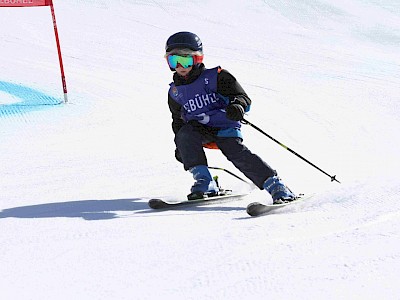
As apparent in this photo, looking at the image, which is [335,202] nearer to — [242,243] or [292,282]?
[242,243]

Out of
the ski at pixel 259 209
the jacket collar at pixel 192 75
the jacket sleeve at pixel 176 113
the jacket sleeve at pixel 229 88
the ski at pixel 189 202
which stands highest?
the jacket collar at pixel 192 75

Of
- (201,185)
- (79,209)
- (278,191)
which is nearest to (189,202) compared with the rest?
(201,185)

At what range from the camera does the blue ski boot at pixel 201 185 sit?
4090 mm

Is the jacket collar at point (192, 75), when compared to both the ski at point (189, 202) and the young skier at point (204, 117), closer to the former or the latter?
the young skier at point (204, 117)

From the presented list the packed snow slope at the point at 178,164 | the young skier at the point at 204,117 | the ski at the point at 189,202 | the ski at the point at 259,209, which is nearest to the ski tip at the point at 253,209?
the ski at the point at 259,209

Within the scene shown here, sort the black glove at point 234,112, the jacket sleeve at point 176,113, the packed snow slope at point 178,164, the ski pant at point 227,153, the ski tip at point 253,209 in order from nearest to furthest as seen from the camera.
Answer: the packed snow slope at point 178,164, the ski tip at point 253,209, the black glove at point 234,112, the ski pant at point 227,153, the jacket sleeve at point 176,113

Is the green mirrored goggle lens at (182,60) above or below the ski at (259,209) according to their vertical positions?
above

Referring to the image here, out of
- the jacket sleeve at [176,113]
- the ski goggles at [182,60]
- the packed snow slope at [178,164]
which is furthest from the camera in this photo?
the jacket sleeve at [176,113]

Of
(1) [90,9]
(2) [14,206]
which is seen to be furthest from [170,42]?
(1) [90,9]

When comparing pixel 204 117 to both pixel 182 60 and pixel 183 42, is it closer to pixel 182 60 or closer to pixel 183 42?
pixel 182 60

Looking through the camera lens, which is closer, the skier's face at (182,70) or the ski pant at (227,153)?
the ski pant at (227,153)

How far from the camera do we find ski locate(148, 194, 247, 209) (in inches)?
153

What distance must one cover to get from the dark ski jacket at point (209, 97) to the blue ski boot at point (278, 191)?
0.40 metres

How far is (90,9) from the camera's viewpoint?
13375mm
